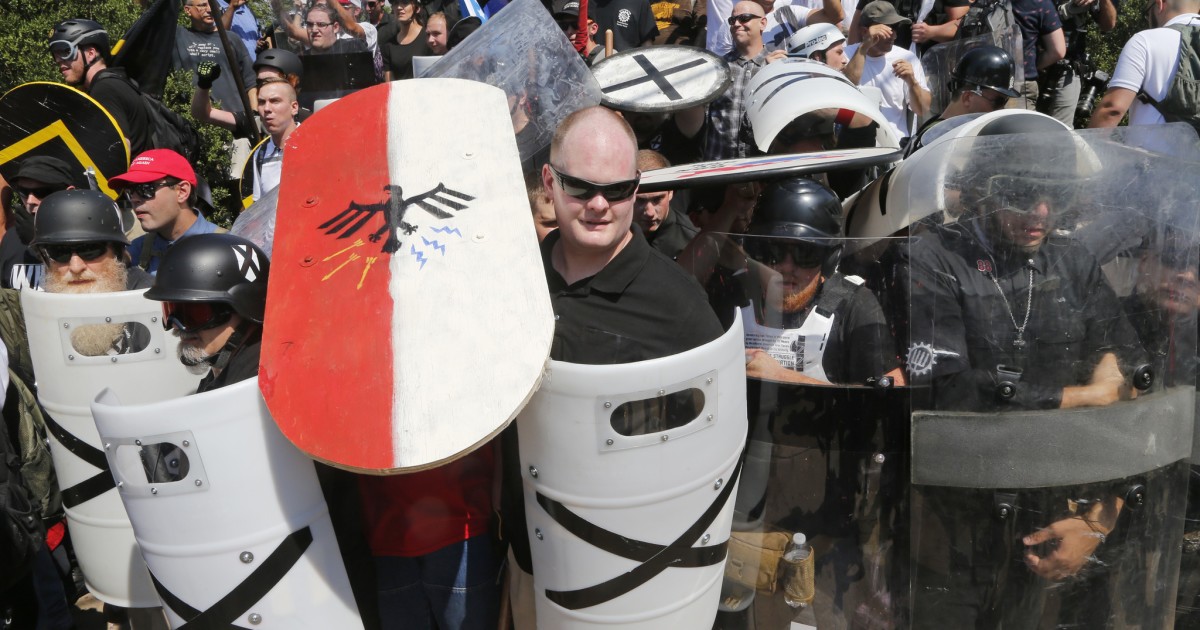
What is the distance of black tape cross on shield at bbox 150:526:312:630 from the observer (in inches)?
101

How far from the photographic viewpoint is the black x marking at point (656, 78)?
13.6 ft

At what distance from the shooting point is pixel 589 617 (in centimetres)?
272

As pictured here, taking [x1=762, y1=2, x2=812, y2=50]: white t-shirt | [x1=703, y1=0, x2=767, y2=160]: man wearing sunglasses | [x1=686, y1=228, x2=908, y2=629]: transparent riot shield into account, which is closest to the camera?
[x1=686, y1=228, x2=908, y2=629]: transparent riot shield

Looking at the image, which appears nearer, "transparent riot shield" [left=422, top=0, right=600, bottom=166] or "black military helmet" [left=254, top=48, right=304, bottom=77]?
"transparent riot shield" [left=422, top=0, right=600, bottom=166]

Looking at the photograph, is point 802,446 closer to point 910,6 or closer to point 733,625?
point 733,625

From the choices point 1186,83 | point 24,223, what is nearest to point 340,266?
point 24,223

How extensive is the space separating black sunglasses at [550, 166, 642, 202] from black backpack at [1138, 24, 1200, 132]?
4.09 metres

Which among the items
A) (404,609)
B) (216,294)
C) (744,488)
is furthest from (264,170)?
(744,488)

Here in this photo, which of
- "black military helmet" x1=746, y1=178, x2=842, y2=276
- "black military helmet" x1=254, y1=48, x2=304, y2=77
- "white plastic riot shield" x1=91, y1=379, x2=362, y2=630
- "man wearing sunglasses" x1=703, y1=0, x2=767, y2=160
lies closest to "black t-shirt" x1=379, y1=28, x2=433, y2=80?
"black military helmet" x1=254, y1=48, x2=304, y2=77

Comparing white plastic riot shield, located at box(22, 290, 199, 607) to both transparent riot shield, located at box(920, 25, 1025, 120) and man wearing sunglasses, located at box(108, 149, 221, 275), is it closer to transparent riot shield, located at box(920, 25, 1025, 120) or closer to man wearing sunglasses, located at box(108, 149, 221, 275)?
man wearing sunglasses, located at box(108, 149, 221, 275)

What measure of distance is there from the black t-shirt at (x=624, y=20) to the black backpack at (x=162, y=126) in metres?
2.95

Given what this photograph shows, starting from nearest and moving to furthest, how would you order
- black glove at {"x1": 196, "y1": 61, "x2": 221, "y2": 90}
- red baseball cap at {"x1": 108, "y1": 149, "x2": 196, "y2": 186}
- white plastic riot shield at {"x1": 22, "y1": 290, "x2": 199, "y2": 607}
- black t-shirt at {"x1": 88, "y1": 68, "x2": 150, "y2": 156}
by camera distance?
1. white plastic riot shield at {"x1": 22, "y1": 290, "x2": 199, "y2": 607}
2. red baseball cap at {"x1": 108, "y1": 149, "x2": 196, "y2": 186}
3. black t-shirt at {"x1": 88, "y1": 68, "x2": 150, "y2": 156}
4. black glove at {"x1": 196, "y1": 61, "x2": 221, "y2": 90}

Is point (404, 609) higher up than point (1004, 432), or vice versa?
point (1004, 432)

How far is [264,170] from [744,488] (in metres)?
3.32
